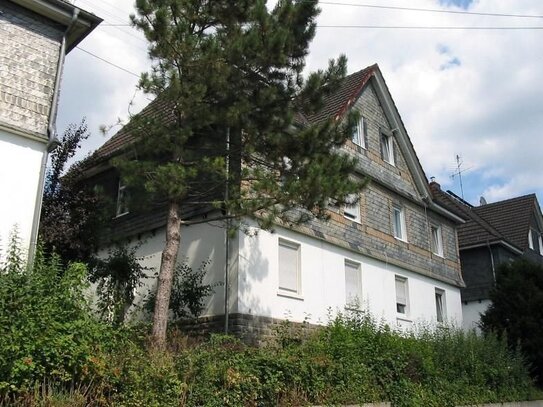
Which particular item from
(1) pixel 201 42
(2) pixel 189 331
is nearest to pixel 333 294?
(2) pixel 189 331

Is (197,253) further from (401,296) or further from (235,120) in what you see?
(401,296)

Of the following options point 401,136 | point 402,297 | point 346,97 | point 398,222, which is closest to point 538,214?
point 401,136

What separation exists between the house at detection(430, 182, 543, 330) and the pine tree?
49.6ft

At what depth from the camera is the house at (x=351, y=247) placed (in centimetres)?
A: 1520

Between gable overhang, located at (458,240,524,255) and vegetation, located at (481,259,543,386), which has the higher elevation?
gable overhang, located at (458,240,524,255)

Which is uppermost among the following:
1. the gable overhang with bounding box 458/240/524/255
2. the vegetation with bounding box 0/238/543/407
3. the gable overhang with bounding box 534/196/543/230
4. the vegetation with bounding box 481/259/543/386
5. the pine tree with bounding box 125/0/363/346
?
the gable overhang with bounding box 534/196/543/230

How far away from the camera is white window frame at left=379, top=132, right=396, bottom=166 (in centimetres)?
2303

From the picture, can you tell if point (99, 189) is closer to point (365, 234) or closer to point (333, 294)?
point (333, 294)

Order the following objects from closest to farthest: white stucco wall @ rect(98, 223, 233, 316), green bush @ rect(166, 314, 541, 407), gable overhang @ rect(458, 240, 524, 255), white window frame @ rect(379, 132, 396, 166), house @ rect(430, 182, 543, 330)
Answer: green bush @ rect(166, 314, 541, 407) < white stucco wall @ rect(98, 223, 233, 316) < white window frame @ rect(379, 132, 396, 166) < house @ rect(430, 182, 543, 330) < gable overhang @ rect(458, 240, 524, 255)

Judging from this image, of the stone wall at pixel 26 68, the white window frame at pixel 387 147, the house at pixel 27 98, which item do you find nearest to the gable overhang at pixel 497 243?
the white window frame at pixel 387 147

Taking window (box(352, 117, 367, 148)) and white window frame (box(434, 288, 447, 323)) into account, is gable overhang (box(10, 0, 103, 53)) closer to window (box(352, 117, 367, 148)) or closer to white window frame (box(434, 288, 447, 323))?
window (box(352, 117, 367, 148))

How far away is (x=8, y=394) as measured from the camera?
7.27m

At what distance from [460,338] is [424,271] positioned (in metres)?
6.18

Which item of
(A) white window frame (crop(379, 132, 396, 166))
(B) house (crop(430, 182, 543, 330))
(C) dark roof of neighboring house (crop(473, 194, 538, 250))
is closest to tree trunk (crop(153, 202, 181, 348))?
(A) white window frame (crop(379, 132, 396, 166))
